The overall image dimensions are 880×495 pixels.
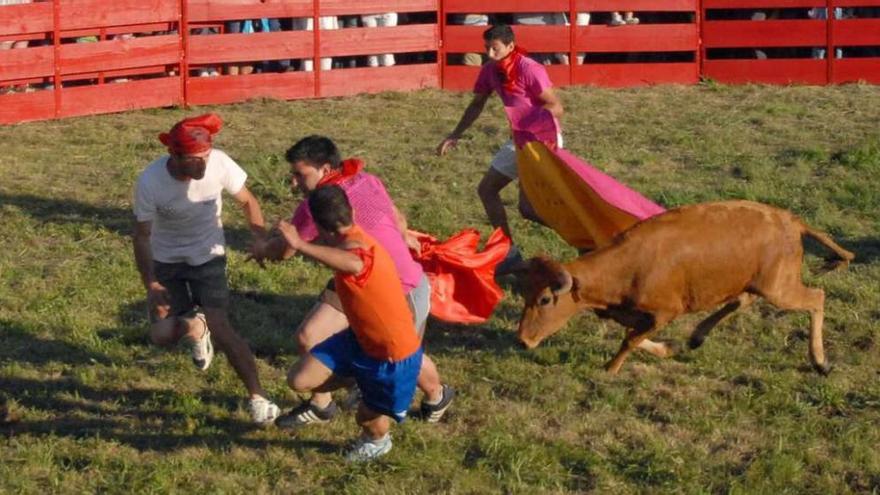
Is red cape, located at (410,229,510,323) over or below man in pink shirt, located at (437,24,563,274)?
below

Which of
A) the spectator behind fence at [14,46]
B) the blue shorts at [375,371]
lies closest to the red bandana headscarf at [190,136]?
the blue shorts at [375,371]

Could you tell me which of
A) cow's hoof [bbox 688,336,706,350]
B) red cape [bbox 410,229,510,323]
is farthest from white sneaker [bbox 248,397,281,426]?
cow's hoof [bbox 688,336,706,350]

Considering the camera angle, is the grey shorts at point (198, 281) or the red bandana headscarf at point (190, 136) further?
the grey shorts at point (198, 281)

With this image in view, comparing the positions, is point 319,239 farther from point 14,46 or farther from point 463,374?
point 14,46

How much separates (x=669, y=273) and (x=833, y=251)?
4.36 ft

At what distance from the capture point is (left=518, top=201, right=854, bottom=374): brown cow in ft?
27.3

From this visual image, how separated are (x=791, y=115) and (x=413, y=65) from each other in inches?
173

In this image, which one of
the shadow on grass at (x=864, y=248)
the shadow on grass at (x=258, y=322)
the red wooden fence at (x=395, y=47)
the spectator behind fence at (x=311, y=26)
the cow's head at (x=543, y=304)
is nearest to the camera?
the cow's head at (x=543, y=304)

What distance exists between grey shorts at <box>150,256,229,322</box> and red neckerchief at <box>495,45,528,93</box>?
2716mm

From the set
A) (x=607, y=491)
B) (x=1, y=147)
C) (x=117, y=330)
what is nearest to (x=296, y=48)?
(x=1, y=147)

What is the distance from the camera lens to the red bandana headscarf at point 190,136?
745 centimetres

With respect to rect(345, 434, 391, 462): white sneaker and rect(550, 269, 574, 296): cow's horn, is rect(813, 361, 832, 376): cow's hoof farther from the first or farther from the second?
rect(345, 434, 391, 462): white sneaker

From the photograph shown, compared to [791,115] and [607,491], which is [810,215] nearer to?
[791,115]

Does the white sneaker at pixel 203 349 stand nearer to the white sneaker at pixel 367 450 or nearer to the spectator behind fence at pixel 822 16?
the white sneaker at pixel 367 450
